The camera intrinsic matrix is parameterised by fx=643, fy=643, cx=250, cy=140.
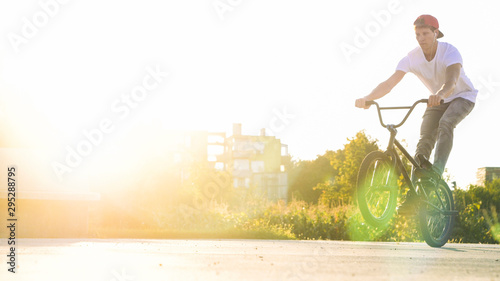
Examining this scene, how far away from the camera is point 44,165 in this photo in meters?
18.2

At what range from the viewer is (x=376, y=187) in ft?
22.3

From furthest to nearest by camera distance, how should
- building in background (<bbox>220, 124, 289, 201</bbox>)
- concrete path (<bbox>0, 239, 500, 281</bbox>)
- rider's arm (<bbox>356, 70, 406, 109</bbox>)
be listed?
building in background (<bbox>220, 124, 289, 201</bbox>) → rider's arm (<bbox>356, 70, 406, 109</bbox>) → concrete path (<bbox>0, 239, 500, 281</bbox>)

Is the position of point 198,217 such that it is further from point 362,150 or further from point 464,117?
point 464,117

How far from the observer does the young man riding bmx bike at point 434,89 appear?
700 cm

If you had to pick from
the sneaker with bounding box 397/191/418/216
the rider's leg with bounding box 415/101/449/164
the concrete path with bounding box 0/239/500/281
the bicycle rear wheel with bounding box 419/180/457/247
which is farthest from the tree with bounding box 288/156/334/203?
the concrete path with bounding box 0/239/500/281

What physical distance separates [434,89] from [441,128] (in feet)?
1.78

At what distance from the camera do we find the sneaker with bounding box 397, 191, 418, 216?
23.2 ft

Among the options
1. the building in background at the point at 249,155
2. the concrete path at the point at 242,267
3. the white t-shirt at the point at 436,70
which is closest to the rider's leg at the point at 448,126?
the white t-shirt at the point at 436,70

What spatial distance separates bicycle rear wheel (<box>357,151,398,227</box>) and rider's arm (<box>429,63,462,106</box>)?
785 millimetres

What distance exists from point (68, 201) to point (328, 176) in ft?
133

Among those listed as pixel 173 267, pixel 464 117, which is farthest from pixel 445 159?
pixel 173 267

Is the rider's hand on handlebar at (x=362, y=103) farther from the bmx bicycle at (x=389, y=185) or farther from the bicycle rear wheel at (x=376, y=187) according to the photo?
the bicycle rear wheel at (x=376, y=187)

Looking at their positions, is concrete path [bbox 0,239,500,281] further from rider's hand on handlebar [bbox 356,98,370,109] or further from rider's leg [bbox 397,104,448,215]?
rider's hand on handlebar [bbox 356,98,370,109]

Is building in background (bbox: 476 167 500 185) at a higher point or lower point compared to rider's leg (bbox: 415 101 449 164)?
higher
